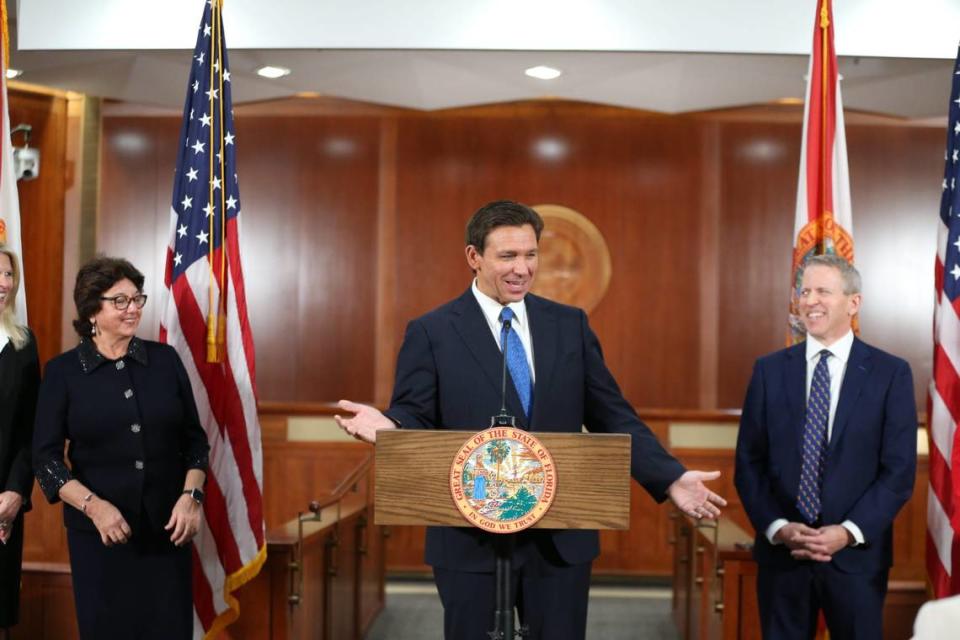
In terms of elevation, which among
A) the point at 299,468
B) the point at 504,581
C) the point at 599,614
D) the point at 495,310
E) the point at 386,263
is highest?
the point at 386,263

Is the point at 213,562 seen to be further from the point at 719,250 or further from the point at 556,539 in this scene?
the point at 719,250

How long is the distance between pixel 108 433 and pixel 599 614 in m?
3.79

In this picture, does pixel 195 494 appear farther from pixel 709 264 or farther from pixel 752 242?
pixel 752 242

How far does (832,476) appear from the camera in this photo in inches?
130

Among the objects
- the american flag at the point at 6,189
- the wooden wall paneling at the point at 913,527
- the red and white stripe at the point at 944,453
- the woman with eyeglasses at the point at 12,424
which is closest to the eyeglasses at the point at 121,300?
the woman with eyeglasses at the point at 12,424

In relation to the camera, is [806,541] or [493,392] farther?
[806,541]

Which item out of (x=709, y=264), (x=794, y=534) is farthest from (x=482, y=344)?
(x=709, y=264)

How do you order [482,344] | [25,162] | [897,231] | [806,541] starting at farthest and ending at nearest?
1. [897,231]
2. [25,162]
3. [806,541]
4. [482,344]

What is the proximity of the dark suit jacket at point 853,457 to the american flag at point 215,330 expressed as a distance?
1.84 meters

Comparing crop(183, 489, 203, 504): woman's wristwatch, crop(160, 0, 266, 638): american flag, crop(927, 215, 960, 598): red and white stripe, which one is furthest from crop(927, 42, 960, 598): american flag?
crop(183, 489, 203, 504): woman's wristwatch

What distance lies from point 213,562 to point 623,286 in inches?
183

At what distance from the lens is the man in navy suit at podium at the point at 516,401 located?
2529 millimetres

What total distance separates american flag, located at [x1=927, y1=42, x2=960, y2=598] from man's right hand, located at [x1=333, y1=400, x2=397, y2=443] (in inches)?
92.8

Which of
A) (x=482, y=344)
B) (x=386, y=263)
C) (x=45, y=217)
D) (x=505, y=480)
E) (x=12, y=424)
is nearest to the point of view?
(x=505, y=480)
